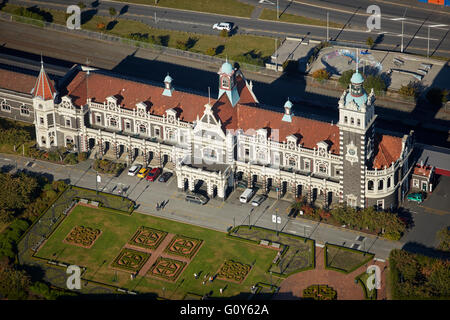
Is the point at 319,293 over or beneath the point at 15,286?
beneath

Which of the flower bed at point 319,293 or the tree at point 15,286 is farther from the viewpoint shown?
the tree at point 15,286

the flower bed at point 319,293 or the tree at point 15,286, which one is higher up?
the tree at point 15,286

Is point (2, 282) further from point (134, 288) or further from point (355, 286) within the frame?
point (355, 286)

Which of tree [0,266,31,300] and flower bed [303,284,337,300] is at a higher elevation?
tree [0,266,31,300]

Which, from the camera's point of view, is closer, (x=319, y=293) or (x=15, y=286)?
(x=319, y=293)

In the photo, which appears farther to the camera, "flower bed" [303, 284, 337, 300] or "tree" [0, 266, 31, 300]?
"tree" [0, 266, 31, 300]
